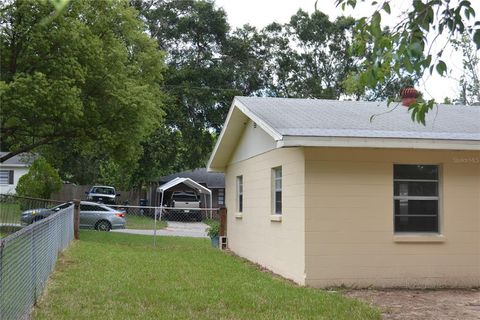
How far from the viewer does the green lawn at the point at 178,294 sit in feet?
23.7

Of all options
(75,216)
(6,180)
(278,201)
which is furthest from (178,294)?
(6,180)

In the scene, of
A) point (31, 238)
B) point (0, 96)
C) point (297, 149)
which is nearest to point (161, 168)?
point (0, 96)

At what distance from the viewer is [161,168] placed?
1426 inches

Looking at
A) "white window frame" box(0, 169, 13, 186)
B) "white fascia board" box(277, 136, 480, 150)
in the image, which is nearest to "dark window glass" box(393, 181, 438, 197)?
"white fascia board" box(277, 136, 480, 150)

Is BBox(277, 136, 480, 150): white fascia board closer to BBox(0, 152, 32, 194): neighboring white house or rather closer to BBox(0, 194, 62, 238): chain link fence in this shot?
BBox(0, 194, 62, 238): chain link fence

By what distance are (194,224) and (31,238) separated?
22831mm

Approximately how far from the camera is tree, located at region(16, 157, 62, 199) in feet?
102

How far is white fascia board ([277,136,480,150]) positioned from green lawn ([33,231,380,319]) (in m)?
2.36

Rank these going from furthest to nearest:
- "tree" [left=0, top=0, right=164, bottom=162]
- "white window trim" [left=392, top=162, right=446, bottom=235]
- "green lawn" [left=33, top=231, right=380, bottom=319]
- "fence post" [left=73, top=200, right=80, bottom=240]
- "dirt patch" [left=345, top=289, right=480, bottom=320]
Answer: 1. "tree" [left=0, top=0, right=164, bottom=162]
2. "fence post" [left=73, top=200, right=80, bottom=240]
3. "white window trim" [left=392, top=162, right=446, bottom=235]
4. "dirt patch" [left=345, top=289, right=480, bottom=320]
5. "green lawn" [left=33, top=231, right=380, bottom=319]

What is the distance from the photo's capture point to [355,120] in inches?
436

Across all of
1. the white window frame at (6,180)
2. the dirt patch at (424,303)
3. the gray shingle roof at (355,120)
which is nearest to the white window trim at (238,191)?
the gray shingle roof at (355,120)

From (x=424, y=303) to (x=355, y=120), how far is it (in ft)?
12.8

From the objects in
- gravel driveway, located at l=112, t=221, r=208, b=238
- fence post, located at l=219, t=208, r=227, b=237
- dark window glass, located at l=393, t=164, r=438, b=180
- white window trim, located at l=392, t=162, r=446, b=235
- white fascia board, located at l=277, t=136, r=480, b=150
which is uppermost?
white fascia board, located at l=277, t=136, r=480, b=150

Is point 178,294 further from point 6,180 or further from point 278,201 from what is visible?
point 6,180
